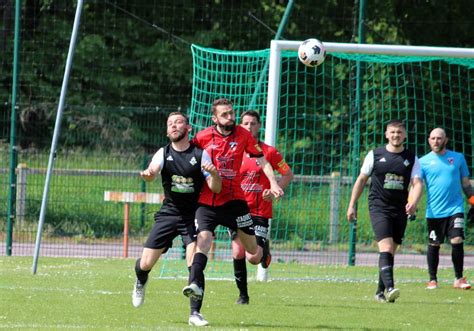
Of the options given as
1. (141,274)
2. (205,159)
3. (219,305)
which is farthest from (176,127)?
(219,305)

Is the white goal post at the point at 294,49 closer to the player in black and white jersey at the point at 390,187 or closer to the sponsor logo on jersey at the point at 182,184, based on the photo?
the player in black and white jersey at the point at 390,187

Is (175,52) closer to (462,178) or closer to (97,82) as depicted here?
(97,82)

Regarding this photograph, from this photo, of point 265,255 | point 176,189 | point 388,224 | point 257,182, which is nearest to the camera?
point 176,189

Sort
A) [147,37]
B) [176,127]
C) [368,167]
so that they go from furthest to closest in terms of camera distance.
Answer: [147,37] < [368,167] < [176,127]

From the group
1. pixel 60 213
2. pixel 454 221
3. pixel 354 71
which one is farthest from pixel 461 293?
pixel 60 213

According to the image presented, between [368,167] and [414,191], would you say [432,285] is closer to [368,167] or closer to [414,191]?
[414,191]

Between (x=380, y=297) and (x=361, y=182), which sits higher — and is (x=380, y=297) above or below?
below

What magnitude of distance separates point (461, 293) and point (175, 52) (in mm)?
14272

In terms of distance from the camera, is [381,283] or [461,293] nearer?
[381,283]

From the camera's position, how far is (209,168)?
29.7 ft

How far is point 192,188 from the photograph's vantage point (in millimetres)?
9445

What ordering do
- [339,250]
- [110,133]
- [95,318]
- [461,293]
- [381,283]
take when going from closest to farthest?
[95,318]
[381,283]
[461,293]
[339,250]
[110,133]

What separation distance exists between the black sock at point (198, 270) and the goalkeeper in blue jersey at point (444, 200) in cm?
483

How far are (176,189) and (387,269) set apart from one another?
9.13ft
